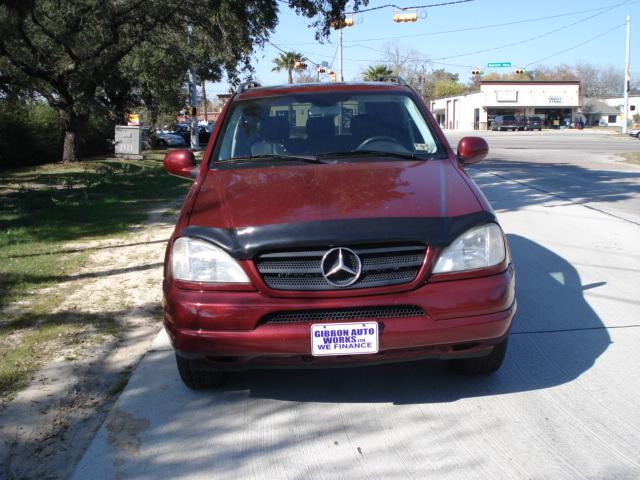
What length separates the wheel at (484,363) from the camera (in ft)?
12.7

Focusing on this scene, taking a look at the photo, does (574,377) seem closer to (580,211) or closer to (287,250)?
(287,250)

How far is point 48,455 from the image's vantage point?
341 centimetres

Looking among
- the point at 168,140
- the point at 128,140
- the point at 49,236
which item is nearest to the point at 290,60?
the point at 168,140

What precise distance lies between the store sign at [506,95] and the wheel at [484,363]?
244ft

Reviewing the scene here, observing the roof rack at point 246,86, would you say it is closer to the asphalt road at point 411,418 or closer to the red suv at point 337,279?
the red suv at point 337,279

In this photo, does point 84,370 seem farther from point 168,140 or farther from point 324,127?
point 168,140

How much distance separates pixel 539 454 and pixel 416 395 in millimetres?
871

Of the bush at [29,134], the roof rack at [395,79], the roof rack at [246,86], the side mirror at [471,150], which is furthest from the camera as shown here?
the bush at [29,134]

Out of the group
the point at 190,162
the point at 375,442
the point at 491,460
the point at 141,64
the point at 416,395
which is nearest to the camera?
the point at 491,460

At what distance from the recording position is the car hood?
3570 mm

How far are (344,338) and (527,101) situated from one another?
77.2 metres

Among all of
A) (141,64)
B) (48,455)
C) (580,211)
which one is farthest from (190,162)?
(141,64)

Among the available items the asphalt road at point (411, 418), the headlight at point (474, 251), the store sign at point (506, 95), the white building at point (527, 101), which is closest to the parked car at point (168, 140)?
the white building at point (527, 101)

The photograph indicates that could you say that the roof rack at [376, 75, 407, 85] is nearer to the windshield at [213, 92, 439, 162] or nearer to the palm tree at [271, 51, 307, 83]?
the windshield at [213, 92, 439, 162]
